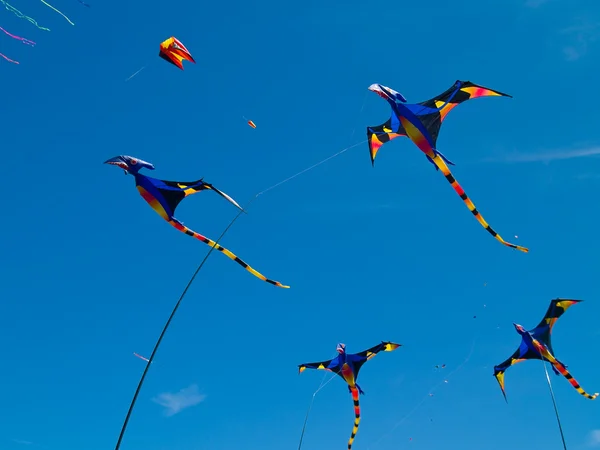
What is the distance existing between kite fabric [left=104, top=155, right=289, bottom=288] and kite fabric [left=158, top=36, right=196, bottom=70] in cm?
252

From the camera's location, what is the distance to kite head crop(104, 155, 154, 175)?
12086mm

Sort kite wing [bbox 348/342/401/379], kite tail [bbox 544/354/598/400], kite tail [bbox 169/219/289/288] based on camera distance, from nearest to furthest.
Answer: kite tail [bbox 169/219/289/288]
kite tail [bbox 544/354/598/400]
kite wing [bbox 348/342/401/379]

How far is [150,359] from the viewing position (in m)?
8.72

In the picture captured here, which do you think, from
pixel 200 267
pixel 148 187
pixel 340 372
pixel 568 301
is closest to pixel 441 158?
pixel 200 267

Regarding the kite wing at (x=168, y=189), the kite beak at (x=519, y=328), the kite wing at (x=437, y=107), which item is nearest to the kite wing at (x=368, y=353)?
the kite beak at (x=519, y=328)

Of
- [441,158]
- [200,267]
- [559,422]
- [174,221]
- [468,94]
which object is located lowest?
[200,267]

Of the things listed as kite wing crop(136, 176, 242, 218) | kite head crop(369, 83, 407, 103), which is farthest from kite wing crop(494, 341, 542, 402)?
kite wing crop(136, 176, 242, 218)

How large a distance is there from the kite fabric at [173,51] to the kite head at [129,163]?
2443mm

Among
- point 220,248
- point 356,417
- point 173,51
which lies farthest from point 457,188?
point 356,417

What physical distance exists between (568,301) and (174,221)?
14.9m

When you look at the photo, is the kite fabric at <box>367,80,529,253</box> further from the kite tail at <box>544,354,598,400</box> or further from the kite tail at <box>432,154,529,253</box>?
the kite tail at <box>544,354,598,400</box>

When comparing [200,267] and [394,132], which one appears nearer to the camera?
[200,267]

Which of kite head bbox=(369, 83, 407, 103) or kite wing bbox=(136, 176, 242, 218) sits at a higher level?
kite head bbox=(369, 83, 407, 103)

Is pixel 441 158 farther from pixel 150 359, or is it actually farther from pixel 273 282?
pixel 150 359
